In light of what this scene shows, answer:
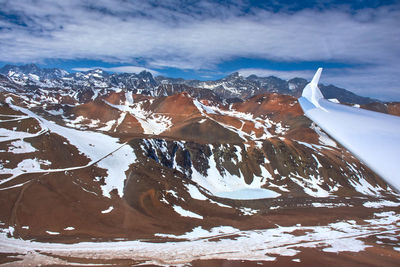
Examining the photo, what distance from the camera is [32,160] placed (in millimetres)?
70000

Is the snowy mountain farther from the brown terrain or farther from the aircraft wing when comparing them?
the aircraft wing

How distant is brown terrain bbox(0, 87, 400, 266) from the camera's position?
4422 cm

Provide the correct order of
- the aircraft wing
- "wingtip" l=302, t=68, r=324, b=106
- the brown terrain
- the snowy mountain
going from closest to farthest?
the aircraft wing < "wingtip" l=302, t=68, r=324, b=106 < the brown terrain < the snowy mountain

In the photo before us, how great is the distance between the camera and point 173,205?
2773 inches

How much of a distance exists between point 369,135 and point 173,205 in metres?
67.7

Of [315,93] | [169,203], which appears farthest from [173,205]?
[315,93]

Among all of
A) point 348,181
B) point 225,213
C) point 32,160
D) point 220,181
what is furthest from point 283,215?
point 32,160

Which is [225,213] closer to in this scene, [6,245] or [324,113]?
[6,245]

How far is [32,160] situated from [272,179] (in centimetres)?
9197

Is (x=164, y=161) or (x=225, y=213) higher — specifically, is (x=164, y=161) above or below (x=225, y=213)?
above

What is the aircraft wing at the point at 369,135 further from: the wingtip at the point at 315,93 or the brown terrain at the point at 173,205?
the brown terrain at the point at 173,205

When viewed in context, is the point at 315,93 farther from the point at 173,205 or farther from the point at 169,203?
the point at 169,203

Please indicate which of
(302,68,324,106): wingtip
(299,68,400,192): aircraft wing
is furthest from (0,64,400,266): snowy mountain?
(299,68,400,192): aircraft wing

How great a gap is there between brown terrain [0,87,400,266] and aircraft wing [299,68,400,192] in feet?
75.7
